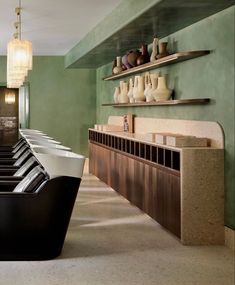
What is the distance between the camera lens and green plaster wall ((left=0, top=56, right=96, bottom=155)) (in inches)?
475

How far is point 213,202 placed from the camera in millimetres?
5098

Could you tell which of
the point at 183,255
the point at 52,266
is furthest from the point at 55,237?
the point at 183,255

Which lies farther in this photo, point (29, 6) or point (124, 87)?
point (124, 87)

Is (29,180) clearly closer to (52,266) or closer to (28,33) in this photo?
(52,266)

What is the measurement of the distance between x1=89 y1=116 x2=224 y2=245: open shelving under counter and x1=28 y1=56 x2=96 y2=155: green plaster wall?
17.8ft

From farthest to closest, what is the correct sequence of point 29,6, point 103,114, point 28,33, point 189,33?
1. point 103,114
2. point 28,33
3. point 29,6
4. point 189,33

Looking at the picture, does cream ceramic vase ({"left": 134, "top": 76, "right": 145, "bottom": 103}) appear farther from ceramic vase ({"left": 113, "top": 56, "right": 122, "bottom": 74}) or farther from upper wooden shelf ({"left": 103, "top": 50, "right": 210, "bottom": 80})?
ceramic vase ({"left": 113, "top": 56, "right": 122, "bottom": 74})

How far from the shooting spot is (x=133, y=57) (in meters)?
7.80

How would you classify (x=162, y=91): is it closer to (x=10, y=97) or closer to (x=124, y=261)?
(x=124, y=261)

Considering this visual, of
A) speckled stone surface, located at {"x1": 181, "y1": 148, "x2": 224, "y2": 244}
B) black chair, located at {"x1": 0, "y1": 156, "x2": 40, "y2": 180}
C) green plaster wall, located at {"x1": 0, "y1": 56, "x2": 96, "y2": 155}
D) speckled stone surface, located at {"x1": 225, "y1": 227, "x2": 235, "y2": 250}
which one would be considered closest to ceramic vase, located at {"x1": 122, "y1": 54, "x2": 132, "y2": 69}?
black chair, located at {"x1": 0, "y1": 156, "x2": 40, "y2": 180}

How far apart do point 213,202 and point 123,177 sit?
2732 millimetres

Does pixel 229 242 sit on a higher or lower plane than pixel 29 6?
lower

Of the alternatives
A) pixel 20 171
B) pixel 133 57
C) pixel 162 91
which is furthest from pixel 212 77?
pixel 133 57

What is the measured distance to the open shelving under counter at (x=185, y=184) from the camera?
5074mm
